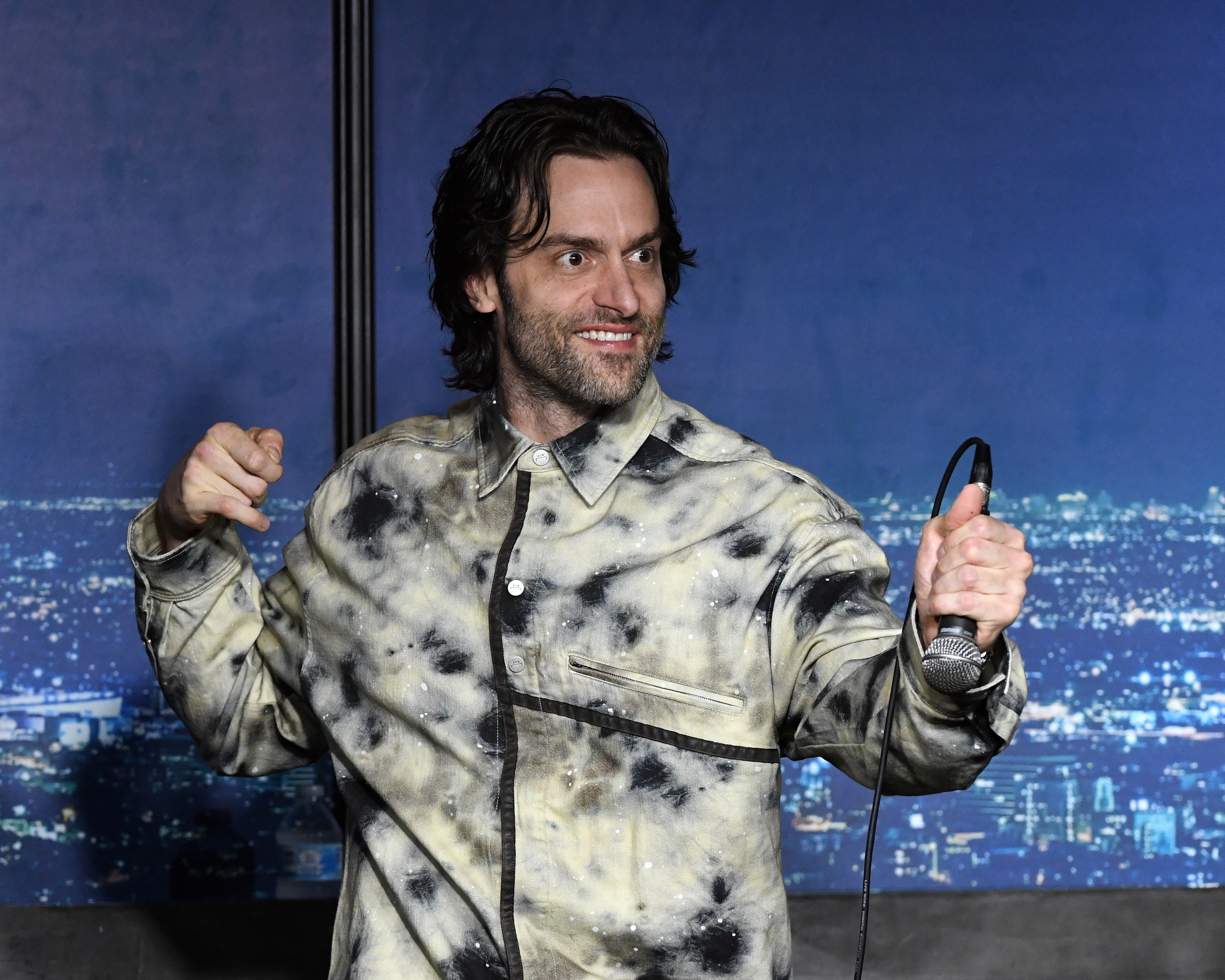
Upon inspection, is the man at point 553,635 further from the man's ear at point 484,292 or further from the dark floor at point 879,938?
the dark floor at point 879,938

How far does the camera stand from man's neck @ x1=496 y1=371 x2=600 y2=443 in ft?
5.56

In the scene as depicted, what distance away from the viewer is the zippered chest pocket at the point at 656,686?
146 centimetres

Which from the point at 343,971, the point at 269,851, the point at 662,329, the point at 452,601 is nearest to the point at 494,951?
the point at 343,971

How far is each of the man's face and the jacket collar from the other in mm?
27

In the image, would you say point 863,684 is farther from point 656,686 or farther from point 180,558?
point 180,558

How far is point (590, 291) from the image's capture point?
1.65 metres

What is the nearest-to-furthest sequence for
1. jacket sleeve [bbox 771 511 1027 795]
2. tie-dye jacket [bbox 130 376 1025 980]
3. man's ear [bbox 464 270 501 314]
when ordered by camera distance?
jacket sleeve [bbox 771 511 1027 795]
tie-dye jacket [bbox 130 376 1025 980]
man's ear [bbox 464 270 501 314]

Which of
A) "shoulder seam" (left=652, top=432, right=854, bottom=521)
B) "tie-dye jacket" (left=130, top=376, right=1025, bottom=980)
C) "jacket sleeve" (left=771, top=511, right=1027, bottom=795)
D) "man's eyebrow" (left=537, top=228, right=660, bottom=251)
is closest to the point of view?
"jacket sleeve" (left=771, top=511, right=1027, bottom=795)

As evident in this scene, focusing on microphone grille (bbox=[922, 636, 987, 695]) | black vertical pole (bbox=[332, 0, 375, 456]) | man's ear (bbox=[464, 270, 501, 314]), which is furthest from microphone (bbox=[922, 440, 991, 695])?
black vertical pole (bbox=[332, 0, 375, 456])

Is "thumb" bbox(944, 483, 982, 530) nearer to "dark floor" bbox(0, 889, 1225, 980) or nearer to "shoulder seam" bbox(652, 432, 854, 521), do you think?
"shoulder seam" bbox(652, 432, 854, 521)

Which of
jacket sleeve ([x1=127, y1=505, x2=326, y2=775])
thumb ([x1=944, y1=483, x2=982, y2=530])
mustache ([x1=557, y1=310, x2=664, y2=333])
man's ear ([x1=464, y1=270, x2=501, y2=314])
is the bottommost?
jacket sleeve ([x1=127, y1=505, x2=326, y2=775])

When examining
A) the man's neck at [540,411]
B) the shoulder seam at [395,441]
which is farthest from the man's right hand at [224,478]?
the man's neck at [540,411]

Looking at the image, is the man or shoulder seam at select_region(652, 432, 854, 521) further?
shoulder seam at select_region(652, 432, 854, 521)

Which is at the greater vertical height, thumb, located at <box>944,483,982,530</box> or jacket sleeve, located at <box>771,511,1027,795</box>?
thumb, located at <box>944,483,982,530</box>
